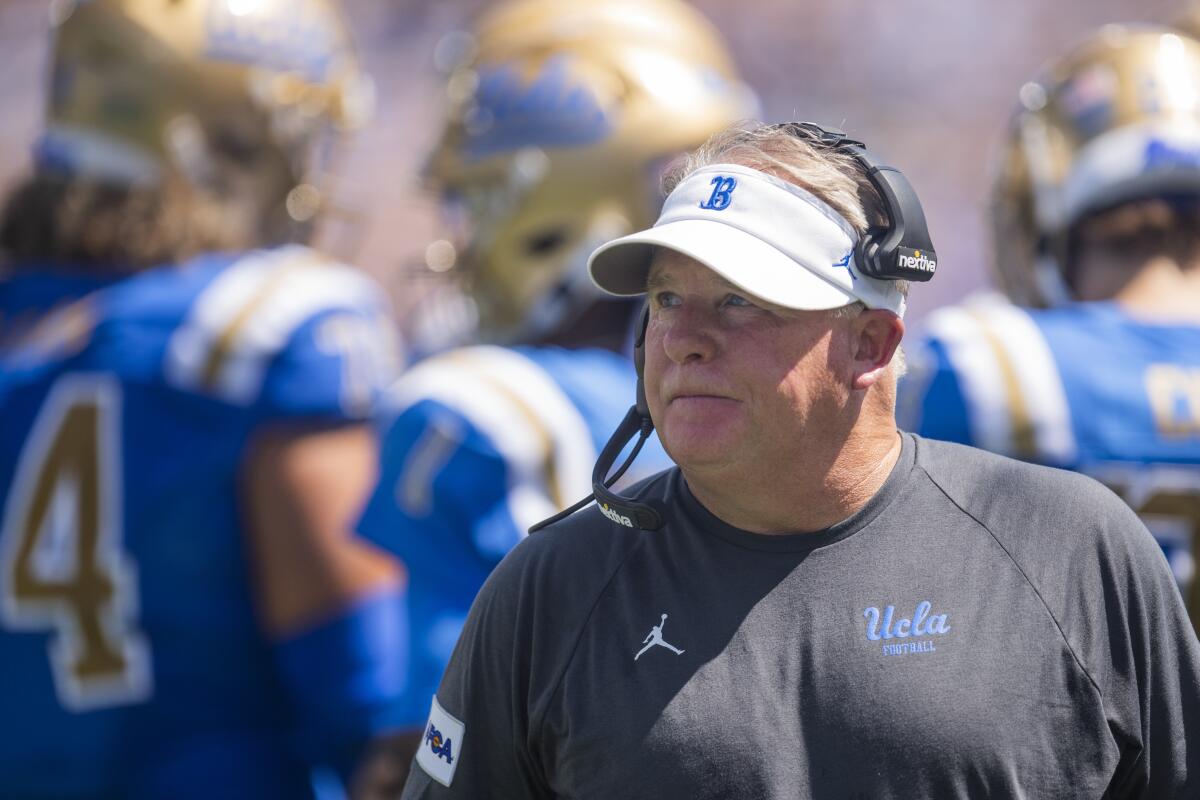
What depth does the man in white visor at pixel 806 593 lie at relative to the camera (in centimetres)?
165

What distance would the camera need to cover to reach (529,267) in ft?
11.2

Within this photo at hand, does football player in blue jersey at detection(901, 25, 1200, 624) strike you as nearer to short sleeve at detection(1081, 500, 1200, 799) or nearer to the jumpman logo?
short sleeve at detection(1081, 500, 1200, 799)

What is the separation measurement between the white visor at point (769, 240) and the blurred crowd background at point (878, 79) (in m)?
5.30

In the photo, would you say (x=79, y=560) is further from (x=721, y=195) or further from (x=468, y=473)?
(x=721, y=195)

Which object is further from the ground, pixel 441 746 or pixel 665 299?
pixel 665 299

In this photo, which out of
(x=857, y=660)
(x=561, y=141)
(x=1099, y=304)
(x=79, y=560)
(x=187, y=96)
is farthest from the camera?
(x=561, y=141)

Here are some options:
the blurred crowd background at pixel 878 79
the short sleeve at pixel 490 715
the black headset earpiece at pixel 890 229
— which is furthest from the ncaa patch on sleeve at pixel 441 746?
the blurred crowd background at pixel 878 79

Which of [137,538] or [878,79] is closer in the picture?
[137,538]

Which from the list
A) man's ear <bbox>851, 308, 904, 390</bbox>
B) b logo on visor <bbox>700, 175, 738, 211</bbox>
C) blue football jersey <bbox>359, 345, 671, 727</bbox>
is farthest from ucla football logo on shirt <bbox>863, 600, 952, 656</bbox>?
blue football jersey <bbox>359, 345, 671, 727</bbox>

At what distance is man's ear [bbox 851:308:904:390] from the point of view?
1800 millimetres

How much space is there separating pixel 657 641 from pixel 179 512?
1.47 metres

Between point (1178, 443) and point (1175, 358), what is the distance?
16 centimetres

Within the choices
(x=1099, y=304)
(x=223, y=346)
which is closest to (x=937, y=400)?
(x=1099, y=304)

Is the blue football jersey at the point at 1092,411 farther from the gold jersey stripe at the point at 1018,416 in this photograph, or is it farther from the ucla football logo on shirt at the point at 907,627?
the ucla football logo on shirt at the point at 907,627
